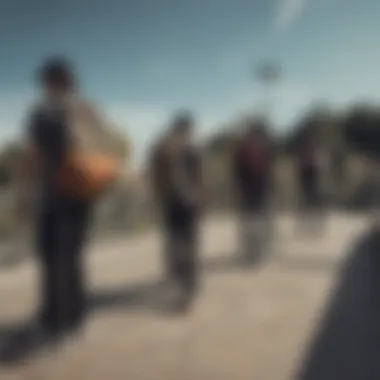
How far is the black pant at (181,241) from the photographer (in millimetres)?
1896

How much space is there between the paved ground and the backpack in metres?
0.18

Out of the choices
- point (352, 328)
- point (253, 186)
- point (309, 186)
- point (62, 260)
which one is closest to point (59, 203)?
point (62, 260)

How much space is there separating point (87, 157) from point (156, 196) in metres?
0.21

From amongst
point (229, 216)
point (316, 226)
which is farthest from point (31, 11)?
point (316, 226)

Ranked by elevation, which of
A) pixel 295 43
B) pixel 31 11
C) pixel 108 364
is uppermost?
pixel 31 11

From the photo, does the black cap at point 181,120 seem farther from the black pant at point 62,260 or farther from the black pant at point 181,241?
the black pant at point 62,260

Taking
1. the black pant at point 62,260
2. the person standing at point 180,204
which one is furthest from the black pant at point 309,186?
the black pant at point 62,260

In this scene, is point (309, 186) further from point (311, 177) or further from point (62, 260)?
point (62, 260)

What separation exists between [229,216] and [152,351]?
47 cm

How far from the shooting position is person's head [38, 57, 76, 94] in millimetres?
1724

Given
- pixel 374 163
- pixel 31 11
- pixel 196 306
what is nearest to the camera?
pixel 31 11

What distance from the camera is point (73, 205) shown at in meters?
2.02

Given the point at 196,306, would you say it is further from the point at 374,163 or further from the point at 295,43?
the point at 295,43

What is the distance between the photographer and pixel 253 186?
187cm
